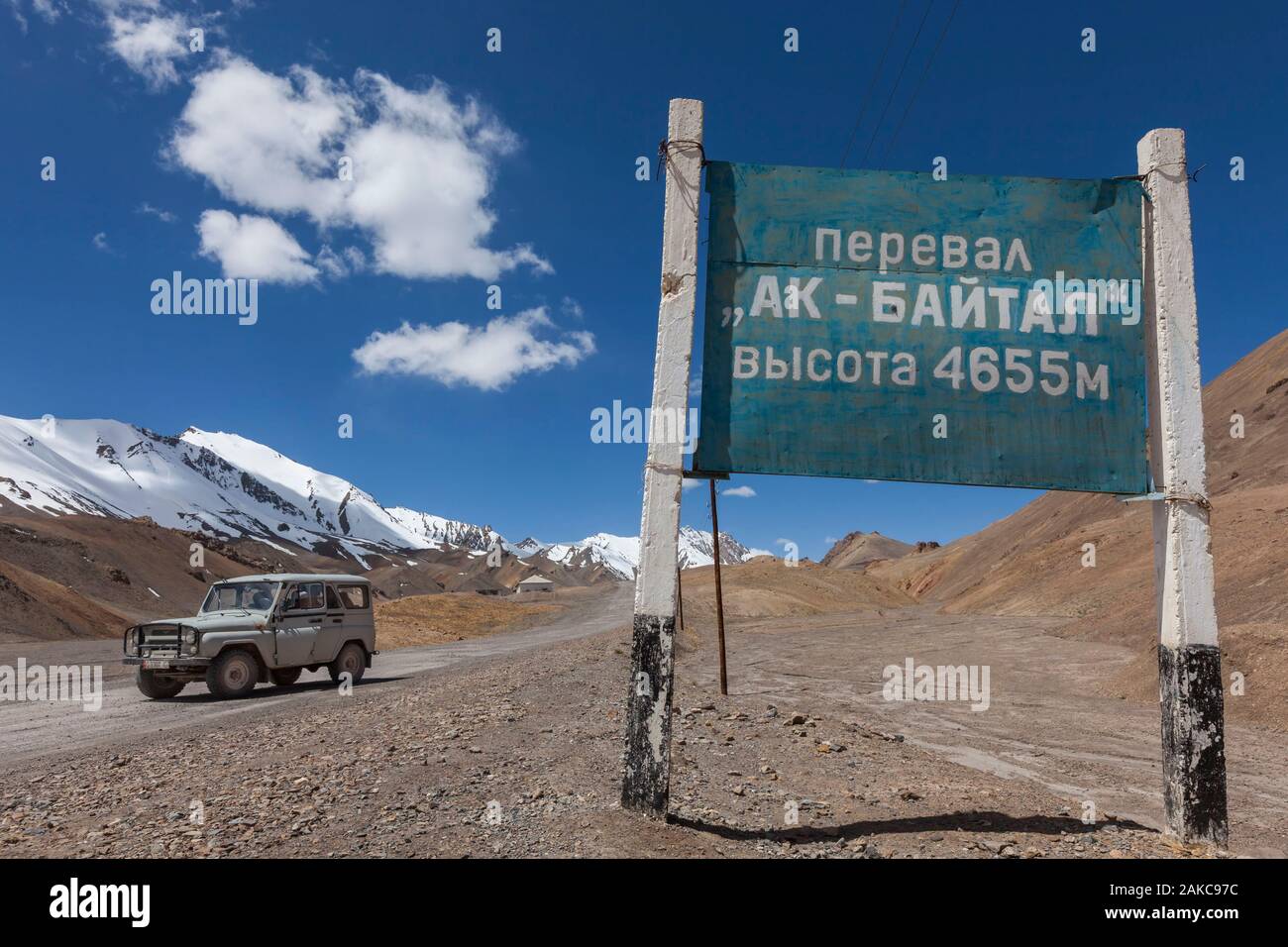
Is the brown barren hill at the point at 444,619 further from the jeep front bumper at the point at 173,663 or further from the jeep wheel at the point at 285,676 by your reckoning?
the jeep front bumper at the point at 173,663

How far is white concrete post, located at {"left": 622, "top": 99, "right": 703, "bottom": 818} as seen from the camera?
6.00m

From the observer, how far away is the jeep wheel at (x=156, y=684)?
593 inches

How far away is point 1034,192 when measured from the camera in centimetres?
700

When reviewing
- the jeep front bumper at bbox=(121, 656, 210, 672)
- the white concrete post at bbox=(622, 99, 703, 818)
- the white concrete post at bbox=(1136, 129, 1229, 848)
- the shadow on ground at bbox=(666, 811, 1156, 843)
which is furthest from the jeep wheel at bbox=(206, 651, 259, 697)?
the white concrete post at bbox=(1136, 129, 1229, 848)

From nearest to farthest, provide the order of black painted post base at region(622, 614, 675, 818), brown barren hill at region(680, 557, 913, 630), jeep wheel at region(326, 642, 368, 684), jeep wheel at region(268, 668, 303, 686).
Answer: black painted post base at region(622, 614, 675, 818)
jeep wheel at region(268, 668, 303, 686)
jeep wheel at region(326, 642, 368, 684)
brown barren hill at region(680, 557, 913, 630)

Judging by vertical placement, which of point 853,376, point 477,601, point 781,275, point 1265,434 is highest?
point 1265,434

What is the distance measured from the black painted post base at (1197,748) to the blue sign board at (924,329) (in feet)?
4.91

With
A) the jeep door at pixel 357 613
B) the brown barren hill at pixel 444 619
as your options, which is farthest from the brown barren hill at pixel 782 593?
the jeep door at pixel 357 613

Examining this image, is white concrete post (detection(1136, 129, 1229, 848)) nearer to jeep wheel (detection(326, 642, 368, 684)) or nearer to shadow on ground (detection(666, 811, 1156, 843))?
shadow on ground (detection(666, 811, 1156, 843))

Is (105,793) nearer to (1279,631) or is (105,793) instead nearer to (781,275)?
(781,275)

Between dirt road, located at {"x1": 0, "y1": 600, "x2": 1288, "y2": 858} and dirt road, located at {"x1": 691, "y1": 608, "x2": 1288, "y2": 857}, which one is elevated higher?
dirt road, located at {"x1": 0, "y1": 600, "x2": 1288, "y2": 858}

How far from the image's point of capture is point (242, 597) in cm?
1562
